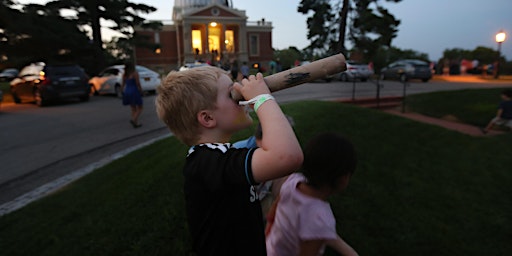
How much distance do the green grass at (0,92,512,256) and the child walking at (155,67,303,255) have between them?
60.5 inches

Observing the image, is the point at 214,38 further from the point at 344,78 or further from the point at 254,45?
the point at 344,78

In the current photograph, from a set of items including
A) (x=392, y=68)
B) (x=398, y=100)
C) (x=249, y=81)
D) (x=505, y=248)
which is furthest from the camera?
(x=392, y=68)

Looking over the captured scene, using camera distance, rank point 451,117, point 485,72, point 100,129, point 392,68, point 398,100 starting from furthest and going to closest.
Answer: point 485,72 < point 392,68 < point 398,100 < point 451,117 < point 100,129

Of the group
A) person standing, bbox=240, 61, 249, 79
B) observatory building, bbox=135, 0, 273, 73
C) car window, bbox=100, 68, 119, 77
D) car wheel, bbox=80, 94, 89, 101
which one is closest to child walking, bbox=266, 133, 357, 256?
person standing, bbox=240, 61, 249, 79

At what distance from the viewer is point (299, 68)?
4.23 ft

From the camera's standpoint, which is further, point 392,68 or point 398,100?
point 392,68

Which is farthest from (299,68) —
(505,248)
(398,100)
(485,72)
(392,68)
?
(485,72)

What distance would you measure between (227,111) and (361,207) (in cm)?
282

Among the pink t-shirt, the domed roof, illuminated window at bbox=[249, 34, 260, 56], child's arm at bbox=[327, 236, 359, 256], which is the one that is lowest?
child's arm at bbox=[327, 236, 359, 256]

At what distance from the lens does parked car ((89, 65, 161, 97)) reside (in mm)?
15805

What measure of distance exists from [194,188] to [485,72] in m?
34.0

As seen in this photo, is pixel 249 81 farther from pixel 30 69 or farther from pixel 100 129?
pixel 30 69

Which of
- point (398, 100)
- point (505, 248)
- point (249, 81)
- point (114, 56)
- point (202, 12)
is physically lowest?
Result: point (505, 248)

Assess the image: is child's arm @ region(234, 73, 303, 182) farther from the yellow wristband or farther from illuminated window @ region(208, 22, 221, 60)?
illuminated window @ region(208, 22, 221, 60)
